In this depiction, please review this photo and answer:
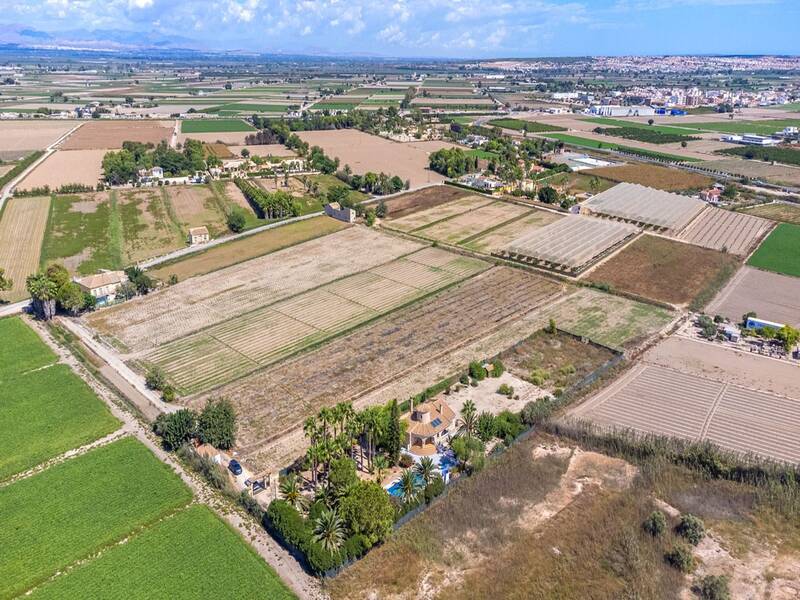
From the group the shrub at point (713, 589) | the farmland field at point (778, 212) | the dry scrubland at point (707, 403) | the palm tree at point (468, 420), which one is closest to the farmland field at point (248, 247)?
the palm tree at point (468, 420)

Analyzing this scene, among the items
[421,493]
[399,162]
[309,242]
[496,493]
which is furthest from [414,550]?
[399,162]

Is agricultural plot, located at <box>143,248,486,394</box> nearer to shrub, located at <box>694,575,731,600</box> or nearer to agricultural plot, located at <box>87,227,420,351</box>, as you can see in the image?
agricultural plot, located at <box>87,227,420,351</box>

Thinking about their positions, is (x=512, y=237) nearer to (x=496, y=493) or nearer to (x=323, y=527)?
(x=496, y=493)

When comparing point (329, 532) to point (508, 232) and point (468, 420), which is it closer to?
point (468, 420)

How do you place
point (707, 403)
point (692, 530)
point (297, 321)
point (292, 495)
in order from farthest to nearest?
1. point (297, 321)
2. point (707, 403)
3. point (292, 495)
4. point (692, 530)

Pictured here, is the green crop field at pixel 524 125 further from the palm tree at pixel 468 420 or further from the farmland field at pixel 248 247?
the palm tree at pixel 468 420

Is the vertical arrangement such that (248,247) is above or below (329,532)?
below

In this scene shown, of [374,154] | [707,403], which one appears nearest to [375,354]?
[707,403]
